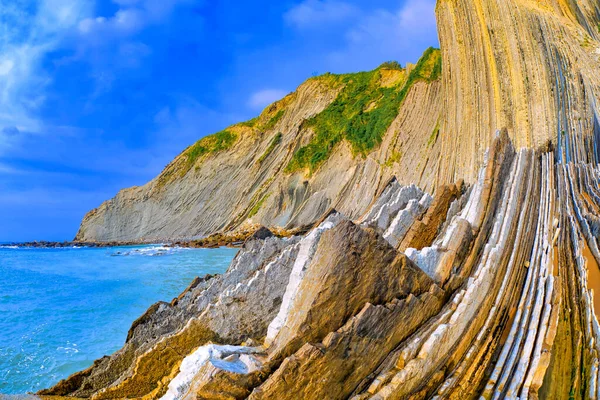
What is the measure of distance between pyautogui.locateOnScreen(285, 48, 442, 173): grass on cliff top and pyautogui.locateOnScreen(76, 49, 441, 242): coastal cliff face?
13cm

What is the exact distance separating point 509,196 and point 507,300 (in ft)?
11.6

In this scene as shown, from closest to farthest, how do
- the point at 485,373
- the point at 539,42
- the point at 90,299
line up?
the point at 485,373, the point at 90,299, the point at 539,42

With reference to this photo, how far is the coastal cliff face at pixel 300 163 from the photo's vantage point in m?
33.0

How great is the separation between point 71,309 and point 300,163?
3253cm

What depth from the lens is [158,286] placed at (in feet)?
53.9

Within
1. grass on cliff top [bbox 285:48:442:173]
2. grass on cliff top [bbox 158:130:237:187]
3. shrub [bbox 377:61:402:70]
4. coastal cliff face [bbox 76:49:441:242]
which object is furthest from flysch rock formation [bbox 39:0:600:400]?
grass on cliff top [bbox 158:130:237:187]

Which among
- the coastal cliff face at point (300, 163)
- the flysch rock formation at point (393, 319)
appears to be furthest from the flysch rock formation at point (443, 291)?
the coastal cliff face at point (300, 163)

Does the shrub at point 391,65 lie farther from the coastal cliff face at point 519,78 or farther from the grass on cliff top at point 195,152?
the coastal cliff face at point 519,78

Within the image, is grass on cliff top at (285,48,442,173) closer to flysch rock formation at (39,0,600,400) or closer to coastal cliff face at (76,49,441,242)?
coastal cliff face at (76,49,441,242)

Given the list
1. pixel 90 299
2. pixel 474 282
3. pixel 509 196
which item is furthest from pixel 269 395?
pixel 90 299

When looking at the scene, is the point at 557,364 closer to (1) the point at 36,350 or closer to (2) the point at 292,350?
(2) the point at 292,350

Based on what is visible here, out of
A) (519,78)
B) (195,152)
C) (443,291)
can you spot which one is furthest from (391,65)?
(443,291)

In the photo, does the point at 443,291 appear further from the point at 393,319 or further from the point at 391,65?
the point at 391,65

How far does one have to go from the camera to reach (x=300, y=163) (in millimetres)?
44094
